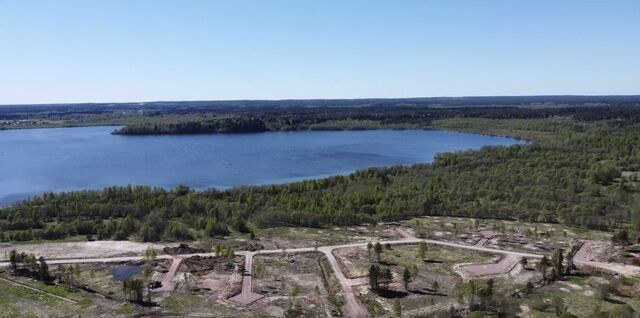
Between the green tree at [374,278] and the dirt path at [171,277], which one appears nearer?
the green tree at [374,278]

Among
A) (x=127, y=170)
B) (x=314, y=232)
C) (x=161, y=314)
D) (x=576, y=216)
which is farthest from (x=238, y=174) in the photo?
(x=161, y=314)

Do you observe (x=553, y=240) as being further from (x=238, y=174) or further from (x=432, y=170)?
(x=238, y=174)

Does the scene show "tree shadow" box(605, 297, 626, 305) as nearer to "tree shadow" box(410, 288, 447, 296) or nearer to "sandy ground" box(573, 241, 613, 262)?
"sandy ground" box(573, 241, 613, 262)

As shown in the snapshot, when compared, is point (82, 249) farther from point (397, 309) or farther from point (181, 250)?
point (397, 309)

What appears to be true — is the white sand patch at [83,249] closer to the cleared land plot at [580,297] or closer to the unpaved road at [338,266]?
the unpaved road at [338,266]

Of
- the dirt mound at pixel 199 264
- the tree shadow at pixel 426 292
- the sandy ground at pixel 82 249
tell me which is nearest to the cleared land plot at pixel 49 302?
the sandy ground at pixel 82 249

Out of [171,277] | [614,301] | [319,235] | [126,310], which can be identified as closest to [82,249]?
[171,277]
